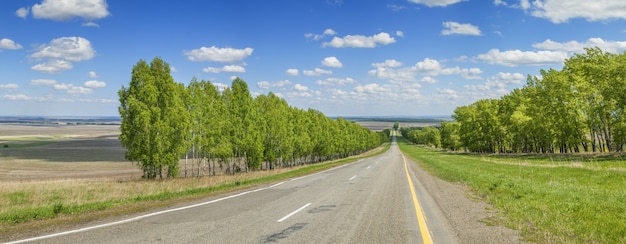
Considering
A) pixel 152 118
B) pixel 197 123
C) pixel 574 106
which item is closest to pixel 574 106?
pixel 574 106

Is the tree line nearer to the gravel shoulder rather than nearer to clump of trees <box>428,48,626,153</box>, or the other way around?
clump of trees <box>428,48,626,153</box>

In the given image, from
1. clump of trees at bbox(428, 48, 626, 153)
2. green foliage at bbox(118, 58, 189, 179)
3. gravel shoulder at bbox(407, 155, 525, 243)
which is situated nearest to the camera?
gravel shoulder at bbox(407, 155, 525, 243)

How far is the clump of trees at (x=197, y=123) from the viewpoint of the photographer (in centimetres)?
2995

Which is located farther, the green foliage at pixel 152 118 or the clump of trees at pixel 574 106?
the clump of trees at pixel 574 106

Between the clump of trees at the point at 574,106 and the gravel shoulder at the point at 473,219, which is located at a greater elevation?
the clump of trees at the point at 574,106

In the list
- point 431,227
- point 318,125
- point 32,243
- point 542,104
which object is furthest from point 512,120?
point 32,243

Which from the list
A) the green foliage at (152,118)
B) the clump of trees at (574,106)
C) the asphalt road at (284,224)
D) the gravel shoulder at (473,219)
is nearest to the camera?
the asphalt road at (284,224)

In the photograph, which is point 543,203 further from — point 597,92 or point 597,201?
point 597,92

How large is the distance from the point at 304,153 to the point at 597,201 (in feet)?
164

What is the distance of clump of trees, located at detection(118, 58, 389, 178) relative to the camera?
30.0 meters

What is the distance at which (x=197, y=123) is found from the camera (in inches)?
1431

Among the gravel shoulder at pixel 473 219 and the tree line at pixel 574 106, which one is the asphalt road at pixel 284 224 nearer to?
the gravel shoulder at pixel 473 219

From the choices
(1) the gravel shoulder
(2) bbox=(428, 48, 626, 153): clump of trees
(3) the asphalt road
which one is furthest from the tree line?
(3) the asphalt road

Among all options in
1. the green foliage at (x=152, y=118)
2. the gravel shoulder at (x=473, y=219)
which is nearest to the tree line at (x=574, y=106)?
the gravel shoulder at (x=473, y=219)
